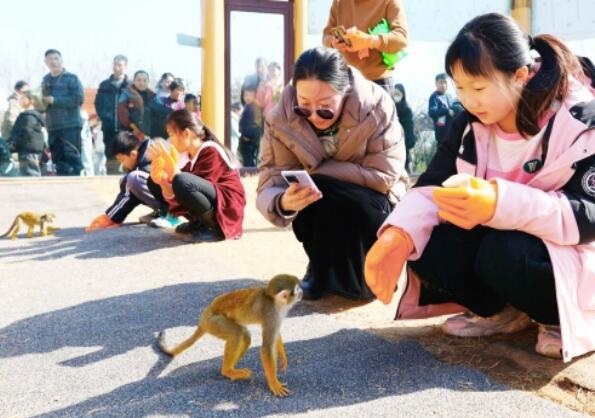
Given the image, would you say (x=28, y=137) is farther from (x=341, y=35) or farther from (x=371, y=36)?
(x=371, y=36)

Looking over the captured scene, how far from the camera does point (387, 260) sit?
225cm

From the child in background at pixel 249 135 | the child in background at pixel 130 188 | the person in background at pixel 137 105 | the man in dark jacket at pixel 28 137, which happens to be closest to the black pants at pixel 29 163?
the man in dark jacket at pixel 28 137

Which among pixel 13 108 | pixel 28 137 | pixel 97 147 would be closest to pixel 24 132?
pixel 28 137

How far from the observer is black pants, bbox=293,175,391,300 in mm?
3031

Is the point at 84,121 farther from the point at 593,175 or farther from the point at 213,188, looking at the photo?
the point at 593,175

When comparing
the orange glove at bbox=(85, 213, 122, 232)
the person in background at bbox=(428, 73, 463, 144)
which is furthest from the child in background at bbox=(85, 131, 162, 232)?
the person in background at bbox=(428, 73, 463, 144)

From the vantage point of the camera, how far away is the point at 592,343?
2.13 metres

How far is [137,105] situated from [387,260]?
26.4 feet

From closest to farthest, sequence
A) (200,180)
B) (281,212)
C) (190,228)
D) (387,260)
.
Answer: (387,260), (281,212), (200,180), (190,228)

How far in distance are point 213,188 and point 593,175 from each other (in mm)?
3035

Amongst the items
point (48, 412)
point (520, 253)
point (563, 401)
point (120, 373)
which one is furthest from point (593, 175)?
point (48, 412)

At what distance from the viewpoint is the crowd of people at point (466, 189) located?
2.08 metres

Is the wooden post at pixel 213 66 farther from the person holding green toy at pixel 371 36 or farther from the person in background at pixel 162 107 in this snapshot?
the person holding green toy at pixel 371 36

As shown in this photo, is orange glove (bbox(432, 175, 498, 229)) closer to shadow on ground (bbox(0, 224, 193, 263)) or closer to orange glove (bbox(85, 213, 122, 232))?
shadow on ground (bbox(0, 224, 193, 263))
